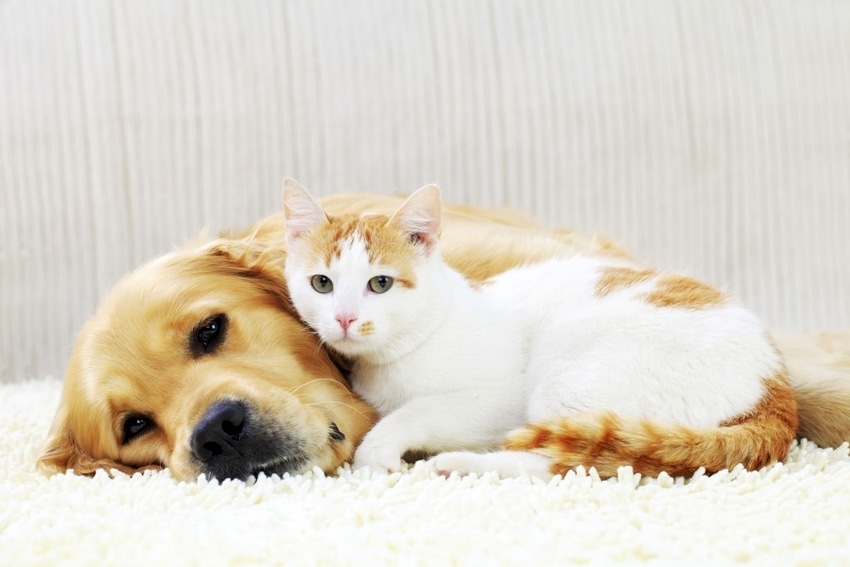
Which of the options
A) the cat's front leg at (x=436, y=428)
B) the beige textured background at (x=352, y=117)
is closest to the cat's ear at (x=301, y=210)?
the cat's front leg at (x=436, y=428)

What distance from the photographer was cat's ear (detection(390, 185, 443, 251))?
176 cm

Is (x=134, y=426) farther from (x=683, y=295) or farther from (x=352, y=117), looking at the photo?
(x=352, y=117)

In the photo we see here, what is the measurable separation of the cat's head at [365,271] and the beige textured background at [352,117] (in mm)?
1355

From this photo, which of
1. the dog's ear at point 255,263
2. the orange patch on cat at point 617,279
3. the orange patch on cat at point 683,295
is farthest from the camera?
the dog's ear at point 255,263

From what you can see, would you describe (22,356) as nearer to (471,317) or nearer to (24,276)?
(24,276)

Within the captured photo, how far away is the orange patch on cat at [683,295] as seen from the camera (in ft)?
5.46

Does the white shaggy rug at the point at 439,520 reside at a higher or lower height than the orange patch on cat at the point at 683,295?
lower

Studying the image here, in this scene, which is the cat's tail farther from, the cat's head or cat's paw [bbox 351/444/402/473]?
the cat's head

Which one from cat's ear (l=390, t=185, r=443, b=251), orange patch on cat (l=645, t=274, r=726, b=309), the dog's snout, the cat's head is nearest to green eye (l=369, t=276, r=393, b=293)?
Result: the cat's head

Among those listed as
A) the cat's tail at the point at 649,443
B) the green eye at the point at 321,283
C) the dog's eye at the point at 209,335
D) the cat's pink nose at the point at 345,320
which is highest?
the green eye at the point at 321,283

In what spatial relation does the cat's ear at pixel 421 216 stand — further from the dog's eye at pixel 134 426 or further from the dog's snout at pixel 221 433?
the dog's eye at pixel 134 426

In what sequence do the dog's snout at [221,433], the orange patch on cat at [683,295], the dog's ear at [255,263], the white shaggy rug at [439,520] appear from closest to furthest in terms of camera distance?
the white shaggy rug at [439,520], the dog's snout at [221,433], the orange patch on cat at [683,295], the dog's ear at [255,263]

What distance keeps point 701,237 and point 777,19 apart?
802mm

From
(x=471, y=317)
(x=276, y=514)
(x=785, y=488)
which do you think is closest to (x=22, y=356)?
(x=471, y=317)
